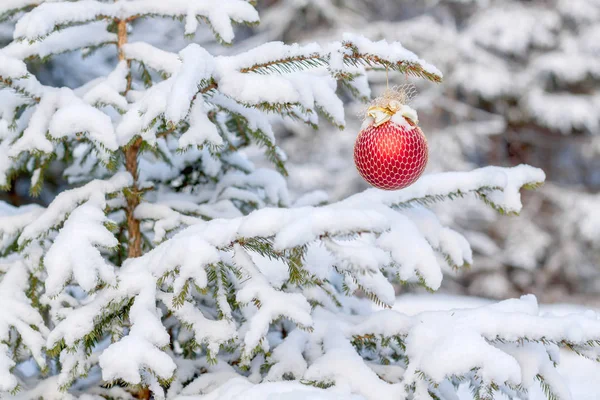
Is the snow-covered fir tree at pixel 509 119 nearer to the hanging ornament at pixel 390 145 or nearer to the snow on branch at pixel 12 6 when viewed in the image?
the snow on branch at pixel 12 6

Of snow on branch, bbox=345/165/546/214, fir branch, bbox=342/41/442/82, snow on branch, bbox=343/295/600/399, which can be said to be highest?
fir branch, bbox=342/41/442/82

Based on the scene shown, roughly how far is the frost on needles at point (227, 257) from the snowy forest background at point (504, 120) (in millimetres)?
6289

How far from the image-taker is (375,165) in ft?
4.89

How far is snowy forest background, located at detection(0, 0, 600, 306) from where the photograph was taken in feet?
26.5

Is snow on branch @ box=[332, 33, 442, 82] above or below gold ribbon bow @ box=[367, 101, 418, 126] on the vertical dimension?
above

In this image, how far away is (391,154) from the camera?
147 cm

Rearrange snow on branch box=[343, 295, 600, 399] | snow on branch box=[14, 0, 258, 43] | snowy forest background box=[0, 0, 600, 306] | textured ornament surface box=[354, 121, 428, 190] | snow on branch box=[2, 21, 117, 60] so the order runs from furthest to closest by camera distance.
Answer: snowy forest background box=[0, 0, 600, 306] < snow on branch box=[2, 21, 117, 60] < snow on branch box=[14, 0, 258, 43] < textured ornament surface box=[354, 121, 428, 190] < snow on branch box=[343, 295, 600, 399]

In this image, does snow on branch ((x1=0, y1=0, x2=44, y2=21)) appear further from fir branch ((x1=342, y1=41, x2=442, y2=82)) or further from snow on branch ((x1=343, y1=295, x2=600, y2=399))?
snow on branch ((x1=343, y1=295, x2=600, y2=399))

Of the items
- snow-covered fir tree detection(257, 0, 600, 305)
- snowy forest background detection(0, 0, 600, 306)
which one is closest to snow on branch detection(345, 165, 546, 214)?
snowy forest background detection(0, 0, 600, 306)

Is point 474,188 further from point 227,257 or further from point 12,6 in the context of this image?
point 12,6

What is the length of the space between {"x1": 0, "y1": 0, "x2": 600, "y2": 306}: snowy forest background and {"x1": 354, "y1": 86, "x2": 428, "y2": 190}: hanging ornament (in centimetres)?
667

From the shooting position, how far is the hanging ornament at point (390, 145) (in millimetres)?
1475

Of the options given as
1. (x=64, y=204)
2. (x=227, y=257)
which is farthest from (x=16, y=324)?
(x=227, y=257)

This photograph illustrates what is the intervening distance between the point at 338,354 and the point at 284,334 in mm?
484
